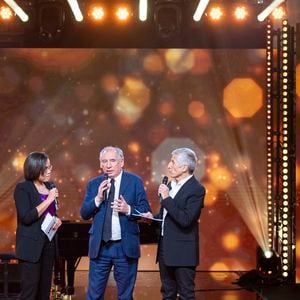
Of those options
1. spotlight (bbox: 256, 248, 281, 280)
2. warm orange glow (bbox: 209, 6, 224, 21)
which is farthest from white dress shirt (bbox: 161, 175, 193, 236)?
warm orange glow (bbox: 209, 6, 224, 21)

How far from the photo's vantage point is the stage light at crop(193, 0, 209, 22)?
23.3ft

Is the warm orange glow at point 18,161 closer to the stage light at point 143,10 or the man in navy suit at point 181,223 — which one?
the stage light at point 143,10

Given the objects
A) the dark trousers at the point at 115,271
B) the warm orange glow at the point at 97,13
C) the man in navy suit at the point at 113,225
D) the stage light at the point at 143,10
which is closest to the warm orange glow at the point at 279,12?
the stage light at the point at 143,10

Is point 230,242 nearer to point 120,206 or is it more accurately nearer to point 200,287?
point 200,287

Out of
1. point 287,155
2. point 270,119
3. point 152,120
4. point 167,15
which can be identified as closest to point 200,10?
point 167,15

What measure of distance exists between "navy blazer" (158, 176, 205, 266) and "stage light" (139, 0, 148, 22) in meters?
3.73

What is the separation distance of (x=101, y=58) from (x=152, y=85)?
0.82m

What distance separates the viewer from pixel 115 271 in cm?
423

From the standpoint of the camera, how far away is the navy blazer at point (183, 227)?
4.04 metres

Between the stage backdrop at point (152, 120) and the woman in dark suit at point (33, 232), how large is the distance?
4.49 meters

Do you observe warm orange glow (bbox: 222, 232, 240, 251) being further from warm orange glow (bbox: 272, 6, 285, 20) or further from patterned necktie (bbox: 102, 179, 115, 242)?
patterned necktie (bbox: 102, 179, 115, 242)

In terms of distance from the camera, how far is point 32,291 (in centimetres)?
399

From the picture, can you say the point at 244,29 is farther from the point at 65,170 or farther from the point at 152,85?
the point at 65,170

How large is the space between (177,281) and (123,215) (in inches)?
22.9
